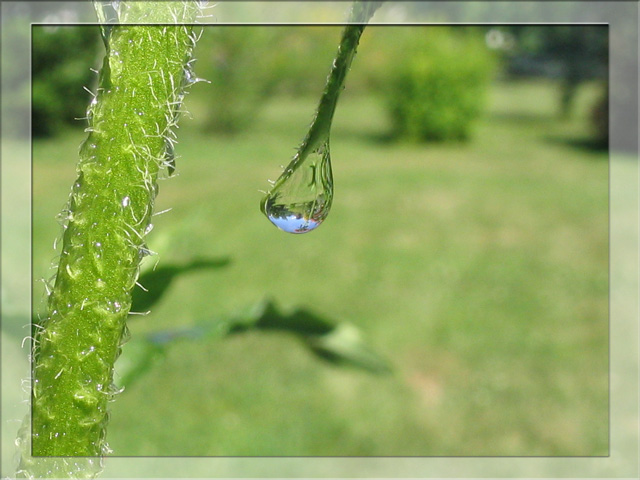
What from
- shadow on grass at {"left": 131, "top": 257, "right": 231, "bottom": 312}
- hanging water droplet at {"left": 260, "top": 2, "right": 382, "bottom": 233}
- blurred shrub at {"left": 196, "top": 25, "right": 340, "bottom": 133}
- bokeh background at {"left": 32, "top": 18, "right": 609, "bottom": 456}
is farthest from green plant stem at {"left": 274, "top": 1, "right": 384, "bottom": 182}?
blurred shrub at {"left": 196, "top": 25, "right": 340, "bottom": 133}

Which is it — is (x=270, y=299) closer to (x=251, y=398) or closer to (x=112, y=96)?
(x=112, y=96)

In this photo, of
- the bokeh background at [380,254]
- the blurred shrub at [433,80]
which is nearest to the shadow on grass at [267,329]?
the bokeh background at [380,254]

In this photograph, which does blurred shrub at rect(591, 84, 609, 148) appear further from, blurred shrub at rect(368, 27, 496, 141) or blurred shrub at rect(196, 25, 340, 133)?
blurred shrub at rect(196, 25, 340, 133)

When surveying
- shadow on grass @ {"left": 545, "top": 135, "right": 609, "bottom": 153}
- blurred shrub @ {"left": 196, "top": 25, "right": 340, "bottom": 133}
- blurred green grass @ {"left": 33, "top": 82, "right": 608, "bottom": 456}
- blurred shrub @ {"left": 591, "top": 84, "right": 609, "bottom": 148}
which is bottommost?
blurred green grass @ {"left": 33, "top": 82, "right": 608, "bottom": 456}

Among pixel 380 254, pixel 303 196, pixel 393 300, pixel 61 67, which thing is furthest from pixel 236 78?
pixel 303 196

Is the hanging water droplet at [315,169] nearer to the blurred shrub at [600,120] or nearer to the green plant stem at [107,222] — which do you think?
the green plant stem at [107,222]

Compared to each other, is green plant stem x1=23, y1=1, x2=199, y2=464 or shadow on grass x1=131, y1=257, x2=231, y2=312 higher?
green plant stem x1=23, y1=1, x2=199, y2=464
